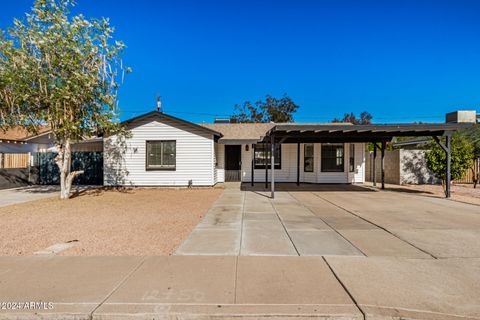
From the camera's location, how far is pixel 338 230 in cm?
565

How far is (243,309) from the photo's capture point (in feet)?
8.75

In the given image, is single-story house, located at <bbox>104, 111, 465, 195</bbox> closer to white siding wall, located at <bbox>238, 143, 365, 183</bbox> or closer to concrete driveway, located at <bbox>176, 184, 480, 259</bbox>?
white siding wall, located at <bbox>238, 143, 365, 183</bbox>

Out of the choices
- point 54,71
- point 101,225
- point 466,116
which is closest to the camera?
point 101,225

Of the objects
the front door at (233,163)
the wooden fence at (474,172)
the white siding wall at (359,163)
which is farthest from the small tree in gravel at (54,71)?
the wooden fence at (474,172)

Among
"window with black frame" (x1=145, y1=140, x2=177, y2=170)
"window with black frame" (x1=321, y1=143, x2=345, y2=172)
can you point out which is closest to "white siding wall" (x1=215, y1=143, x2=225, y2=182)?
"window with black frame" (x1=145, y1=140, x2=177, y2=170)

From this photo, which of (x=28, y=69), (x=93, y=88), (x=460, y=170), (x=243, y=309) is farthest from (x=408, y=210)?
(x=28, y=69)

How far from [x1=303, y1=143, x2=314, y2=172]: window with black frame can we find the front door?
3968 mm

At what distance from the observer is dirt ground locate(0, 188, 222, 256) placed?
4598mm

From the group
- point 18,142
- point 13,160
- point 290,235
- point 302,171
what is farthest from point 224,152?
point 18,142

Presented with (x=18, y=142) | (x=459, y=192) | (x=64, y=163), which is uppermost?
(x=18, y=142)

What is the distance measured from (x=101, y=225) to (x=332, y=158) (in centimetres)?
1301

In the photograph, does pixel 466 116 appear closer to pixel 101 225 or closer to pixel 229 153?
pixel 229 153

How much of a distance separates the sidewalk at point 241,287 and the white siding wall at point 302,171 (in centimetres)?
1180

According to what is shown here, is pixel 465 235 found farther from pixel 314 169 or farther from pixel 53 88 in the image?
pixel 53 88
